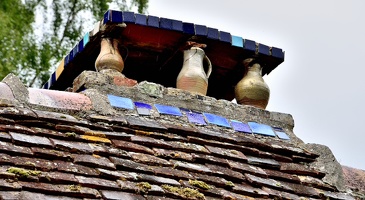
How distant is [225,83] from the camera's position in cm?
505

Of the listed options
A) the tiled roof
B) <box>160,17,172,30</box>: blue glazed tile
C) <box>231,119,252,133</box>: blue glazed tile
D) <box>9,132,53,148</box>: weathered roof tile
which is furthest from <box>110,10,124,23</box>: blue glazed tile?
<box>9,132,53,148</box>: weathered roof tile

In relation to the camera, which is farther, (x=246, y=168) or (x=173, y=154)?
(x=246, y=168)

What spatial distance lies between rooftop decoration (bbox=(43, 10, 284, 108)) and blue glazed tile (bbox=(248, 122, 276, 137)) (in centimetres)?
35

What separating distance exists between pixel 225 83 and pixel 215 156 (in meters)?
1.51

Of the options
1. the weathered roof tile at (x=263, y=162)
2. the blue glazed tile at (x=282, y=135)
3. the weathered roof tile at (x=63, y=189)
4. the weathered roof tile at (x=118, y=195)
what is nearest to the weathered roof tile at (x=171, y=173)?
the weathered roof tile at (x=118, y=195)

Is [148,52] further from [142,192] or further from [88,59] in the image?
[142,192]

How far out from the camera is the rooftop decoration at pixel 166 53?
4383mm

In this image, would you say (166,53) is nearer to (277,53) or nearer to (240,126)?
(277,53)

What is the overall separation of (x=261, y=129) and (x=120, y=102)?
0.82m

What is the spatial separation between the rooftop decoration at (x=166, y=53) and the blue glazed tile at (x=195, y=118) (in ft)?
1.00

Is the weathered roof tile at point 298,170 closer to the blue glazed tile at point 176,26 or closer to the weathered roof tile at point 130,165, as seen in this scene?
the weathered roof tile at point 130,165

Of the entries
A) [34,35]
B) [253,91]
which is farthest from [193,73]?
[34,35]

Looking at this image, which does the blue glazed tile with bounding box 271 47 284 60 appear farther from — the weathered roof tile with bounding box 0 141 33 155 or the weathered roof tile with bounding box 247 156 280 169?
the weathered roof tile with bounding box 0 141 33 155

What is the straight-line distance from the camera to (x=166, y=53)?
472 cm
